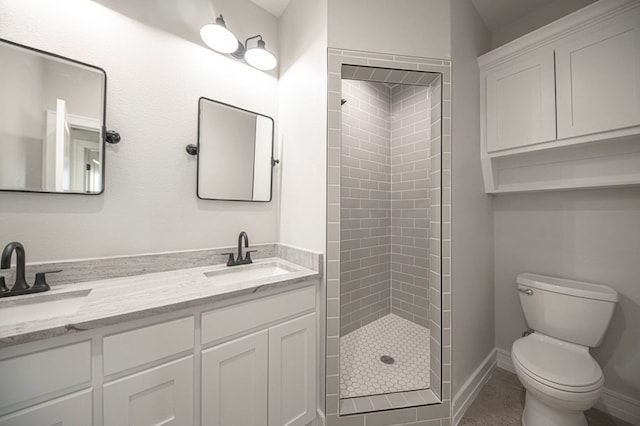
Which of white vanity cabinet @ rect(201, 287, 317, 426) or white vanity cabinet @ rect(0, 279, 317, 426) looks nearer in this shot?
white vanity cabinet @ rect(0, 279, 317, 426)

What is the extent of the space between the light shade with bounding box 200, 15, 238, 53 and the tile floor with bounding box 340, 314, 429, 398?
234 cm

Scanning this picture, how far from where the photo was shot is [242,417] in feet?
3.39

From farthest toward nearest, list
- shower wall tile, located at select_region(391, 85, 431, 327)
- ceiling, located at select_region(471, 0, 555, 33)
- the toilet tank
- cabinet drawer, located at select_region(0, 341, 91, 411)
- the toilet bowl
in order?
shower wall tile, located at select_region(391, 85, 431, 327) → ceiling, located at select_region(471, 0, 555, 33) → the toilet tank → the toilet bowl → cabinet drawer, located at select_region(0, 341, 91, 411)

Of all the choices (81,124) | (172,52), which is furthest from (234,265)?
(172,52)

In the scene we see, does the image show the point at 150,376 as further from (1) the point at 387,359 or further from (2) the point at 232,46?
(2) the point at 232,46

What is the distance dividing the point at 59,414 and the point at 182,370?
0.33m

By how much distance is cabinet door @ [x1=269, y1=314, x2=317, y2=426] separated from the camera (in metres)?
1.13

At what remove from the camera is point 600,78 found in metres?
1.29

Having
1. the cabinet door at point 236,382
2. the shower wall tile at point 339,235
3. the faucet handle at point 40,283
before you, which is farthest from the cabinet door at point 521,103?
the faucet handle at point 40,283

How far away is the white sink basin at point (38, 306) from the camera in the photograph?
2.82ft

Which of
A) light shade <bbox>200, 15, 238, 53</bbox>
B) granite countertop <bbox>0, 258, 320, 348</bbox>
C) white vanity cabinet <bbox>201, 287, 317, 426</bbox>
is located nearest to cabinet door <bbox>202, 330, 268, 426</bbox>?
Answer: white vanity cabinet <bbox>201, 287, 317, 426</bbox>

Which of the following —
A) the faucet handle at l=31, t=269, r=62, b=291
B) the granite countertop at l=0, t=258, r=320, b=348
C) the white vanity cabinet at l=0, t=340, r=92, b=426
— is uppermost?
the faucet handle at l=31, t=269, r=62, b=291

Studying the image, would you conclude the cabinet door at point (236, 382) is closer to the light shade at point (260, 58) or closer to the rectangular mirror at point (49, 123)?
the rectangular mirror at point (49, 123)

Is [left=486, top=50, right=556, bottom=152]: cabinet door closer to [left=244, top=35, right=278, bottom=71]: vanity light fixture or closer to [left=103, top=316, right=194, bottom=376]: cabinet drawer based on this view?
[left=244, top=35, right=278, bottom=71]: vanity light fixture
